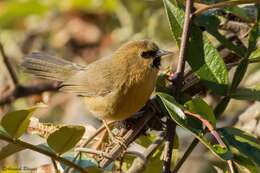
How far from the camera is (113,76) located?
3.43 m

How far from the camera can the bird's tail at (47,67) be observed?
3.80 meters

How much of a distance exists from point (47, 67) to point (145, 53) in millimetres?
936

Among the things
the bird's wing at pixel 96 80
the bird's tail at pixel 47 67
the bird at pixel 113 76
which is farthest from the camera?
the bird's tail at pixel 47 67

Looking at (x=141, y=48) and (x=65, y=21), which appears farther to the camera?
(x=65, y=21)

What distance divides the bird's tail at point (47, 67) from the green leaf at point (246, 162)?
2066mm

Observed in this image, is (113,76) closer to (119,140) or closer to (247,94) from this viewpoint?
(119,140)

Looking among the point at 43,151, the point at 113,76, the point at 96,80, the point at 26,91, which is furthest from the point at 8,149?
the point at 26,91

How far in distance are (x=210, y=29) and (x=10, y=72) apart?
1761 mm

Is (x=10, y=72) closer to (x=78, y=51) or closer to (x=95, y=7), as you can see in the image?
(x=95, y=7)

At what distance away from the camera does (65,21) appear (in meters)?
7.49

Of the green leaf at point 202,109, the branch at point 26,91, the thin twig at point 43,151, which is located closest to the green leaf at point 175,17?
the green leaf at point 202,109

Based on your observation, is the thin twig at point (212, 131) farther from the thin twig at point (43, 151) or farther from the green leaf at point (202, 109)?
the thin twig at point (43, 151)

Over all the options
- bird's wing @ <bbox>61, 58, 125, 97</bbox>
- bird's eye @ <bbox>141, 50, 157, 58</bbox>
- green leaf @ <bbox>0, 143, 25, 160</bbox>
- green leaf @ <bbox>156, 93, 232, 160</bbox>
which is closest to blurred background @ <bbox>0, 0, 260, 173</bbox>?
bird's wing @ <bbox>61, 58, 125, 97</bbox>

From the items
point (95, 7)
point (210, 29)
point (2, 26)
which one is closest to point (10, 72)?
point (210, 29)
